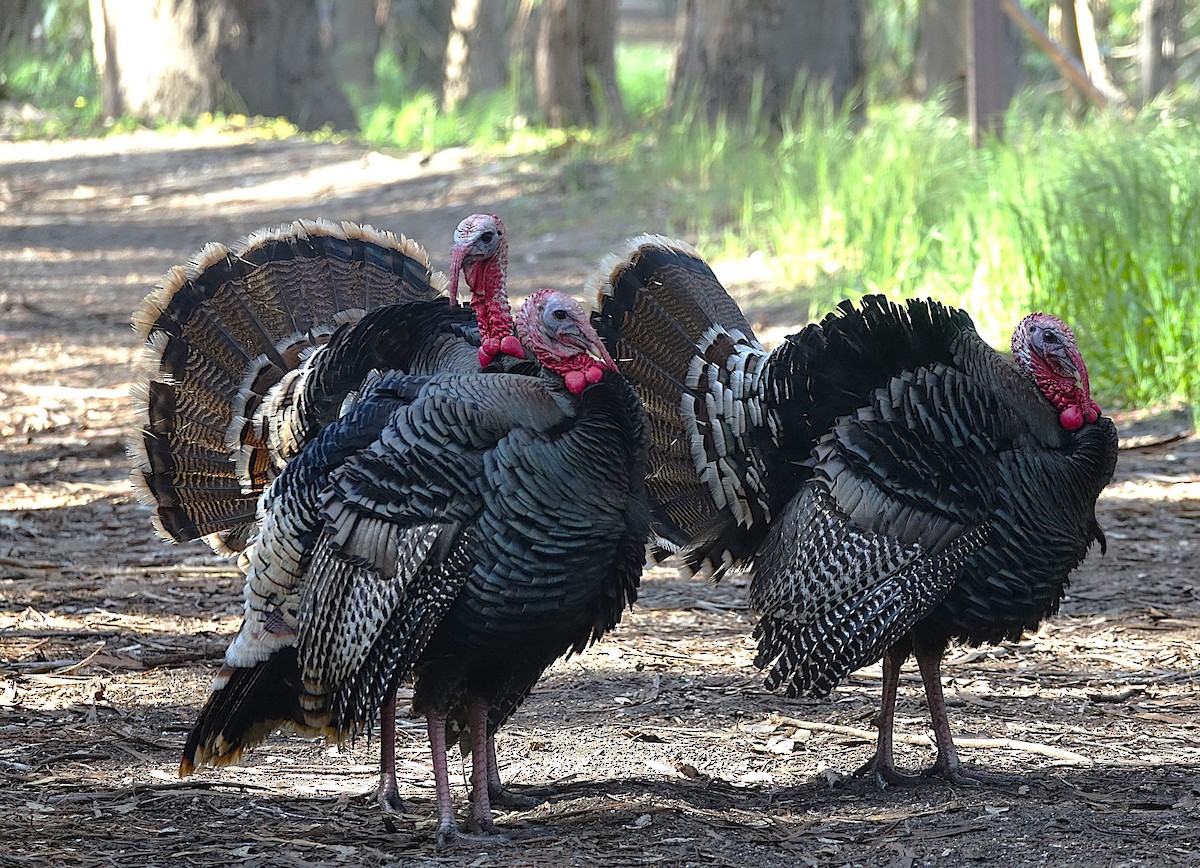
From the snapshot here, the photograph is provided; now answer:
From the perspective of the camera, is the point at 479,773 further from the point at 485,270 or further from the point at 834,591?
the point at 485,270

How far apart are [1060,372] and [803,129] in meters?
8.88

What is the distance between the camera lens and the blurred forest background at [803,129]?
7.52 m

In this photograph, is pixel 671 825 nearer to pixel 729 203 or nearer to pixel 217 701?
pixel 217 701

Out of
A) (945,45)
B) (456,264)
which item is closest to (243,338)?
(456,264)

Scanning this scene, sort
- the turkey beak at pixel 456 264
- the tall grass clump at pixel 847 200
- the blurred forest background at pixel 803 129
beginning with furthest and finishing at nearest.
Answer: the tall grass clump at pixel 847 200, the blurred forest background at pixel 803 129, the turkey beak at pixel 456 264

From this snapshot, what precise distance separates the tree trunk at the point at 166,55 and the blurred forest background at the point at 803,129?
3 cm

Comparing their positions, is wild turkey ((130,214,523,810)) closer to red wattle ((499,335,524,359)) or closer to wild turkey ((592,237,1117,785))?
red wattle ((499,335,524,359))

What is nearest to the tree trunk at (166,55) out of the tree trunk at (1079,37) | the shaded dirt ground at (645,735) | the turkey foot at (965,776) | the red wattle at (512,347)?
the tree trunk at (1079,37)

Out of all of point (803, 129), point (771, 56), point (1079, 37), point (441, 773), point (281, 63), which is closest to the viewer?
point (441, 773)

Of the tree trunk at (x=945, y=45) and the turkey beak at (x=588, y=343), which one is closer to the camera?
the turkey beak at (x=588, y=343)

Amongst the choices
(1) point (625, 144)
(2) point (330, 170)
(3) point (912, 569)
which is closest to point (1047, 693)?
(3) point (912, 569)

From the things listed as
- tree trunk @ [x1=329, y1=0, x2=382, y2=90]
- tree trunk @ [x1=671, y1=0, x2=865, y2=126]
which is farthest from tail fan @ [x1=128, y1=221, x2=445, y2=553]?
tree trunk @ [x1=329, y1=0, x2=382, y2=90]

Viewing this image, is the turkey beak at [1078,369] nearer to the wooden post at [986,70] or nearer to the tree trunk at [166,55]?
the wooden post at [986,70]

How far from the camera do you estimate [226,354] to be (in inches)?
176
